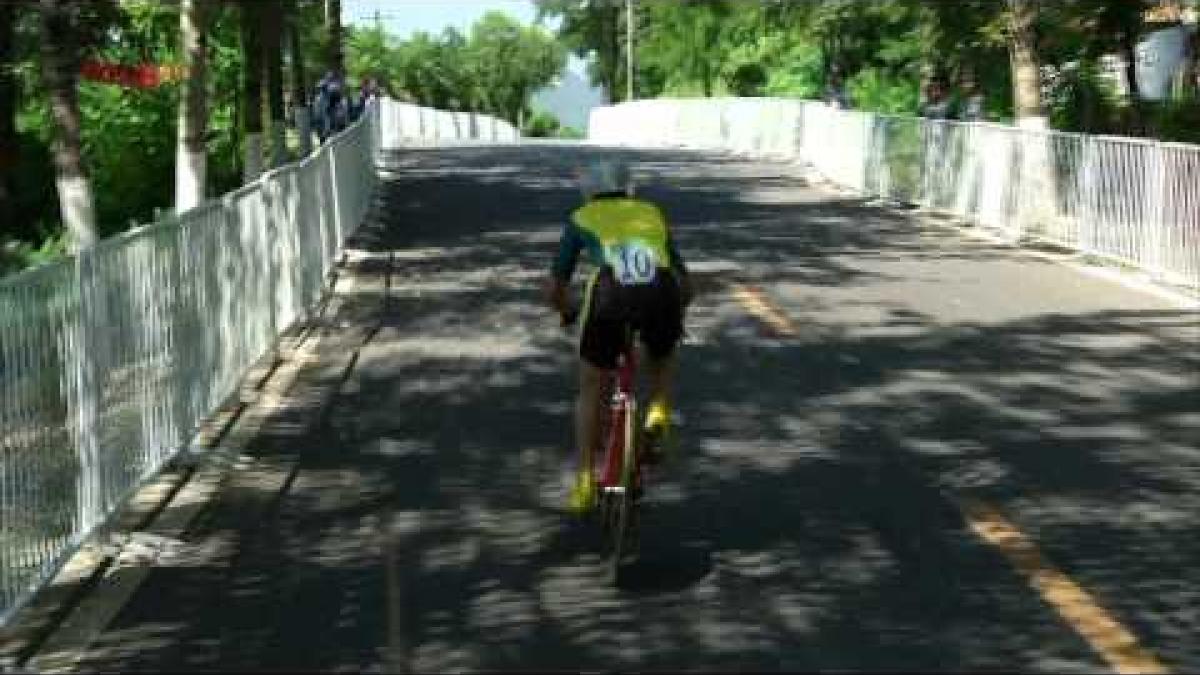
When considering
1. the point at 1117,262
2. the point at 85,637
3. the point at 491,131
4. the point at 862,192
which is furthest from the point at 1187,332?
the point at 491,131

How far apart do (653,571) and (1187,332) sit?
26.4 feet

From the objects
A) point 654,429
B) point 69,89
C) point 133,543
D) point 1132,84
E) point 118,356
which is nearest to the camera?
point 654,429

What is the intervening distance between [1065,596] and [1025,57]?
1665cm

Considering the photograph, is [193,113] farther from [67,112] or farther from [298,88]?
[298,88]

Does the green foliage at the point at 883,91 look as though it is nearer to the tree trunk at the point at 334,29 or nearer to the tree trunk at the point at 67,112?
the tree trunk at the point at 334,29

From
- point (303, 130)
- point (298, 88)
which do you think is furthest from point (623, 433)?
point (298, 88)

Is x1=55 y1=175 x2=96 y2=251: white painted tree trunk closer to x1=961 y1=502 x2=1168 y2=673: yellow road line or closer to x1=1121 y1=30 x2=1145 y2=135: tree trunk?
x1=961 y1=502 x2=1168 y2=673: yellow road line

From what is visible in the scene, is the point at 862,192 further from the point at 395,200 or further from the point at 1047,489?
the point at 1047,489

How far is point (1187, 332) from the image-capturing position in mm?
13656

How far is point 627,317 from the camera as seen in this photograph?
7023mm

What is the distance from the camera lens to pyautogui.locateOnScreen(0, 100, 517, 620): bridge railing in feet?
20.7

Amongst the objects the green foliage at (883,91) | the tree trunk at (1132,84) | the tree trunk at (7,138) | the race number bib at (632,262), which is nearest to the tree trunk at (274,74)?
the tree trunk at (7,138)

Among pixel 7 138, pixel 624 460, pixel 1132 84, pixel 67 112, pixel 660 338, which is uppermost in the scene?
pixel 1132 84

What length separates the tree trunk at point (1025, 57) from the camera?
858 inches
